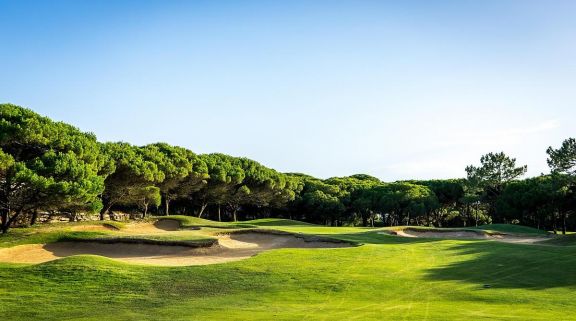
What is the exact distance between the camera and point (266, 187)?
88938 millimetres

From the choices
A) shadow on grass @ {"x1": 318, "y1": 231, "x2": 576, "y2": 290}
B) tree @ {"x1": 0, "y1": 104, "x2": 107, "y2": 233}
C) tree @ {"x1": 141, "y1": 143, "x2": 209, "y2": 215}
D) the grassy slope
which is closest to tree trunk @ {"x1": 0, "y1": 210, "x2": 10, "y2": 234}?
tree @ {"x1": 0, "y1": 104, "x2": 107, "y2": 233}

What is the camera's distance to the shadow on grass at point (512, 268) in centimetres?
2316

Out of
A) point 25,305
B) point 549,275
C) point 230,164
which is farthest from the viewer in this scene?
point 230,164

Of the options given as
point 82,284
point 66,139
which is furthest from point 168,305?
point 66,139

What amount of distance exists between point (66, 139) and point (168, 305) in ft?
92.1

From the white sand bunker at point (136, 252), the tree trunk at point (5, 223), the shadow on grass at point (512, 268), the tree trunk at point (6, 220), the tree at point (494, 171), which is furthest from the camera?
the tree at point (494, 171)

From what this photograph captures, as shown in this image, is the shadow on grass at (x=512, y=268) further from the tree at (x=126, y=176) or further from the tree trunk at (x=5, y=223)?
the tree at (x=126, y=176)

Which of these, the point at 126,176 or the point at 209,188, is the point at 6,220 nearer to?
the point at 126,176

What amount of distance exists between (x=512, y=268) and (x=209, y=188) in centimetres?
5778

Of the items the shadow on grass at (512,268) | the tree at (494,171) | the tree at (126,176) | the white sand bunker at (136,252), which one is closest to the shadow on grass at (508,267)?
the shadow on grass at (512,268)

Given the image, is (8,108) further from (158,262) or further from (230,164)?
(230,164)

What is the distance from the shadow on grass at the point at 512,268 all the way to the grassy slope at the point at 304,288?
0.18 feet

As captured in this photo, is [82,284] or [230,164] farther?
[230,164]

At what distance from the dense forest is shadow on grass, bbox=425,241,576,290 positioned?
2759 centimetres
